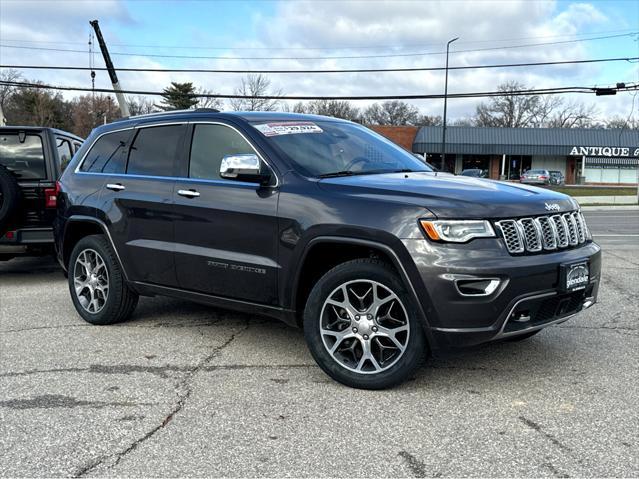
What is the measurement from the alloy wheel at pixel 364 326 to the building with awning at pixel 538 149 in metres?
52.6

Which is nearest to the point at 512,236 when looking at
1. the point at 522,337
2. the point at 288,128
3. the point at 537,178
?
the point at 522,337

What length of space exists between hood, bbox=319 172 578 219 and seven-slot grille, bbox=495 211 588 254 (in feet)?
0.17

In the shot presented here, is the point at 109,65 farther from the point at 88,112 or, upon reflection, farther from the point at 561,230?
the point at 88,112

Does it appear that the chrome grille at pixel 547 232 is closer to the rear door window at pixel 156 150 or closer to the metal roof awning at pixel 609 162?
the rear door window at pixel 156 150

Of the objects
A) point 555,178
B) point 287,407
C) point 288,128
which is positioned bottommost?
point 555,178

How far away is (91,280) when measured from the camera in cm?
550

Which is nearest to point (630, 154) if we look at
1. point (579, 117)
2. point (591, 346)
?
point (579, 117)

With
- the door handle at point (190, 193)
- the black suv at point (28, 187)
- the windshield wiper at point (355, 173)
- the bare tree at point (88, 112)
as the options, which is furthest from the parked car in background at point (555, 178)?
the bare tree at point (88, 112)

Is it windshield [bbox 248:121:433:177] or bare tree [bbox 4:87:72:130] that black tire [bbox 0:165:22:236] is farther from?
bare tree [bbox 4:87:72:130]

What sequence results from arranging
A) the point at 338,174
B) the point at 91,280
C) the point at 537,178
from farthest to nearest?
1. the point at 537,178
2. the point at 91,280
3. the point at 338,174

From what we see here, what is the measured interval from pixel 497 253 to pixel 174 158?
2731 millimetres

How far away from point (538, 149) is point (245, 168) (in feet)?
186

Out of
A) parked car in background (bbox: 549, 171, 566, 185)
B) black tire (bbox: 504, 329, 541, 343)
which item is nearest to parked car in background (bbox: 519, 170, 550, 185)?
parked car in background (bbox: 549, 171, 566, 185)

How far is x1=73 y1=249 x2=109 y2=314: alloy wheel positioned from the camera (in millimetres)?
5426
